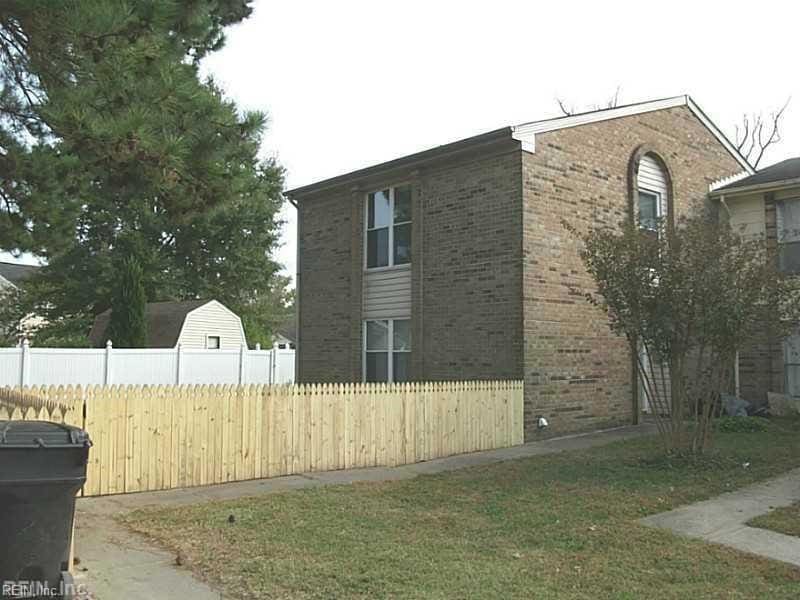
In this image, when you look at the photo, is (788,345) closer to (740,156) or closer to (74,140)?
(740,156)

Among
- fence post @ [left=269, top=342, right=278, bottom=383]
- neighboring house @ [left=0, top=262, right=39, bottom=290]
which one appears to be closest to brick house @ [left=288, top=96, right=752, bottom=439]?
fence post @ [left=269, top=342, right=278, bottom=383]

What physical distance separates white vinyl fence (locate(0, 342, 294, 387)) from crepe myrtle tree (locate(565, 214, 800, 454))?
15092 millimetres

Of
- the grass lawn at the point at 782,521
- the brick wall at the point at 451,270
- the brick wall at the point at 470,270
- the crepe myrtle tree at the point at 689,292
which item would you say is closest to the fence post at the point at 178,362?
the brick wall at the point at 451,270

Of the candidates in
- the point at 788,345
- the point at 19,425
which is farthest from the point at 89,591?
the point at 788,345

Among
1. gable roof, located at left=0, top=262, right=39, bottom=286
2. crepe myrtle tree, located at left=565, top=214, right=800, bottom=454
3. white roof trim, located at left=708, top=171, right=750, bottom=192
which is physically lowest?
crepe myrtle tree, located at left=565, top=214, right=800, bottom=454

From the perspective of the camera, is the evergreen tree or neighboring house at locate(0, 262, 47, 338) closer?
the evergreen tree

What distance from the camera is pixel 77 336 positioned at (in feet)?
113

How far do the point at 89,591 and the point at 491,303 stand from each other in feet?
A: 30.8

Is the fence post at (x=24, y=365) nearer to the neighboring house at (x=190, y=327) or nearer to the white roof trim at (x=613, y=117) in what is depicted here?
the neighboring house at (x=190, y=327)

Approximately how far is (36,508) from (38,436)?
1.47 feet

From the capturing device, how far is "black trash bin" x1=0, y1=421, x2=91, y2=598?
4355 mm

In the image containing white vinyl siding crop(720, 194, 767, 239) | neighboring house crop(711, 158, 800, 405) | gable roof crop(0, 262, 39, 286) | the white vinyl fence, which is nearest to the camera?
neighboring house crop(711, 158, 800, 405)

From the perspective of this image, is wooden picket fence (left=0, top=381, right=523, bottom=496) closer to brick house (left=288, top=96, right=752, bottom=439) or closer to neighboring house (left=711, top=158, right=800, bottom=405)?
brick house (left=288, top=96, right=752, bottom=439)

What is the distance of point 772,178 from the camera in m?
16.9
